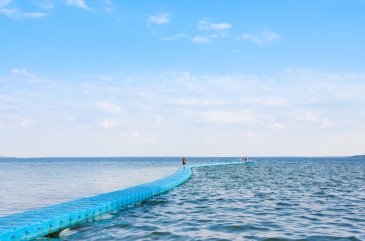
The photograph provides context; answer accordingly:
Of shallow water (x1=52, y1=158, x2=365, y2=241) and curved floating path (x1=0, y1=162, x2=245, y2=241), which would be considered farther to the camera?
shallow water (x1=52, y1=158, x2=365, y2=241)

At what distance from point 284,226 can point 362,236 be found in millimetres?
2756

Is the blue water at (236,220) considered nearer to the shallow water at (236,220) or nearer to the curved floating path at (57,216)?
the shallow water at (236,220)

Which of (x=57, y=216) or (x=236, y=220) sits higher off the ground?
(x=57, y=216)

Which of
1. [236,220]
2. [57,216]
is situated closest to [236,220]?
[236,220]

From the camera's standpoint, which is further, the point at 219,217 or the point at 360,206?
the point at 360,206

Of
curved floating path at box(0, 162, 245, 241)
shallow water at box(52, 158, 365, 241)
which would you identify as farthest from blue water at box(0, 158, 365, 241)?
curved floating path at box(0, 162, 245, 241)

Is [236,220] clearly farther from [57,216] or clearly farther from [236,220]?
[57,216]

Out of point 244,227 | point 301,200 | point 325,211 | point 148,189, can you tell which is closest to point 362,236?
point 244,227

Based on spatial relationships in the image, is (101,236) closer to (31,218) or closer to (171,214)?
(31,218)

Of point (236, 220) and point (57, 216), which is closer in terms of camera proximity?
point (57, 216)

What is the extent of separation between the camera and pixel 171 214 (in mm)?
19375

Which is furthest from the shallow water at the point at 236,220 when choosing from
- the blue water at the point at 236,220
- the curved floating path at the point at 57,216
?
the curved floating path at the point at 57,216

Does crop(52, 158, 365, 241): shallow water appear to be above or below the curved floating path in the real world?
below

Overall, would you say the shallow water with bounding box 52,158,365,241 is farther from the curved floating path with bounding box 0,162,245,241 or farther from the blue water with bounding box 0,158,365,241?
the curved floating path with bounding box 0,162,245,241
